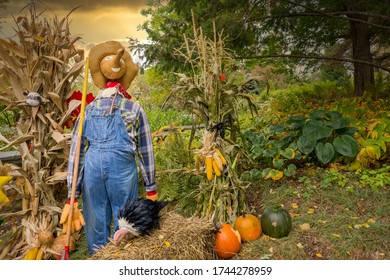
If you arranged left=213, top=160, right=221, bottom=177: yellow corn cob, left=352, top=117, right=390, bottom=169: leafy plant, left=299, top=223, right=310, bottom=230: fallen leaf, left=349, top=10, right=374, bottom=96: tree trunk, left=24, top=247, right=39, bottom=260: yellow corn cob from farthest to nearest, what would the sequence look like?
1. left=349, top=10, right=374, bottom=96: tree trunk
2. left=352, top=117, right=390, bottom=169: leafy plant
3. left=299, top=223, right=310, bottom=230: fallen leaf
4. left=213, top=160, right=221, bottom=177: yellow corn cob
5. left=24, top=247, right=39, bottom=260: yellow corn cob

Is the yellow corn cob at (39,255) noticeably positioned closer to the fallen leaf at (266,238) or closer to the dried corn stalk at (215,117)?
the dried corn stalk at (215,117)

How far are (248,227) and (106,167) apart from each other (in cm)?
110

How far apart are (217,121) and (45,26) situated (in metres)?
1.34

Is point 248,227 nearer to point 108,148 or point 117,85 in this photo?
point 108,148

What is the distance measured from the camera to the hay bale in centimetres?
178

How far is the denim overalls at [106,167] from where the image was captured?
198cm

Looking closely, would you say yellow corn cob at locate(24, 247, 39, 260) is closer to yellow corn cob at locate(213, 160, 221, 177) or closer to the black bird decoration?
the black bird decoration

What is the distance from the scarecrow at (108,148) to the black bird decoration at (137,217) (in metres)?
0.21

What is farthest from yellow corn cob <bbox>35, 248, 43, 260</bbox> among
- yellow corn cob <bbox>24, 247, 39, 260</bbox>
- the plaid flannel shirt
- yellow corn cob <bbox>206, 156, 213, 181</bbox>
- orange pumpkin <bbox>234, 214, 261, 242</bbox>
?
orange pumpkin <bbox>234, 214, 261, 242</bbox>

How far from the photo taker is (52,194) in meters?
2.42

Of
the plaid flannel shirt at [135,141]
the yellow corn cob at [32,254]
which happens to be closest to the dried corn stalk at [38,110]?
the yellow corn cob at [32,254]

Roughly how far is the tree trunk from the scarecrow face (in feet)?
15.8

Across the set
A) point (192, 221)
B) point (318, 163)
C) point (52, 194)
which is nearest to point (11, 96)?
point (52, 194)
